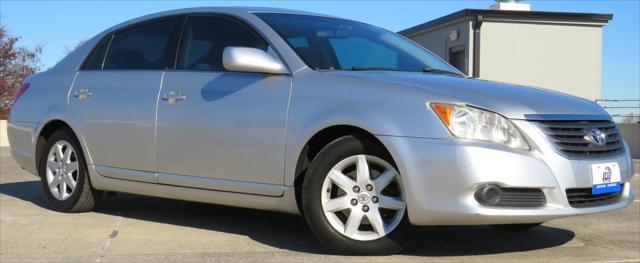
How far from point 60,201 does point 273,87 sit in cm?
238

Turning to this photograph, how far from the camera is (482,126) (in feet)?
13.2

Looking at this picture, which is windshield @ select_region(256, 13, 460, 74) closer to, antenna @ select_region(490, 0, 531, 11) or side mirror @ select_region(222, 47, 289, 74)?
side mirror @ select_region(222, 47, 289, 74)

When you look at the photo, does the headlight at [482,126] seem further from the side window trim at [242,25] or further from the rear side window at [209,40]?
the rear side window at [209,40]

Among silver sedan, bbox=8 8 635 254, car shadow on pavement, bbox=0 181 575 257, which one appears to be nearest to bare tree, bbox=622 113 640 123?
car shadow on pavement, bbox=0 181 575 257

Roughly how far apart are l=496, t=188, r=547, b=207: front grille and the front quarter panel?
17.9 inches

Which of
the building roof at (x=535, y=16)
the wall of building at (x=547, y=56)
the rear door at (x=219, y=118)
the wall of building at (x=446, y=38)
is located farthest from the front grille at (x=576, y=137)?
the wall of building at (x=547, y=56)

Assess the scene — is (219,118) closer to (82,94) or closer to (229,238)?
(229,238)

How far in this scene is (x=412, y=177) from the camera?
13.4 ft

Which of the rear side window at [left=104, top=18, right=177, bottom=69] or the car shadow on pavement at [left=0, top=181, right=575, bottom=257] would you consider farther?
the rear side window at [left=104, top=18, right=177, bottom=69]

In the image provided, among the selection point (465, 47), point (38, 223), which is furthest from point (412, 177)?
point (465, 47)

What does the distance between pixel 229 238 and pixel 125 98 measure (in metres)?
1.39

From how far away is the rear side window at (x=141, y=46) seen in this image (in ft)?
18.5

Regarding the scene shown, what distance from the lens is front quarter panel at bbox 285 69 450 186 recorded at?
162 inches

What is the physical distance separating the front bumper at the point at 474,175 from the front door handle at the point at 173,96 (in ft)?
5.45
